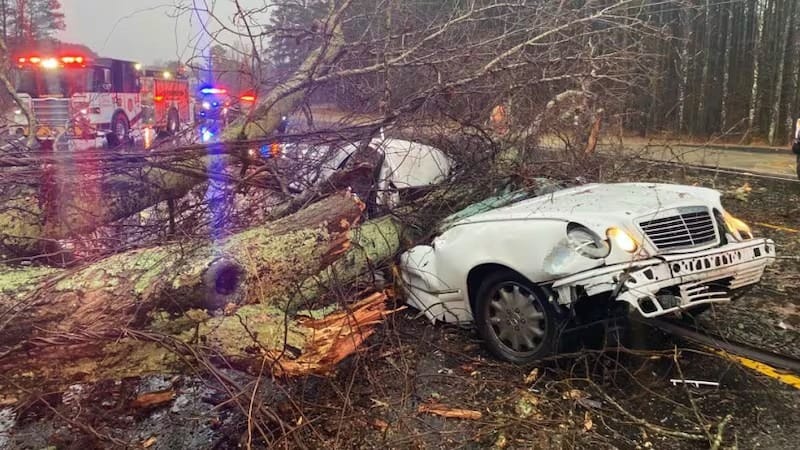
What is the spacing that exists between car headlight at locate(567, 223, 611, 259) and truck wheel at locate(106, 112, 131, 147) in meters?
16.7

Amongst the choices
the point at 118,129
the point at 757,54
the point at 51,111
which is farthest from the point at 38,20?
the point at 757,54

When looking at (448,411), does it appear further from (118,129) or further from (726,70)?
(726,70)

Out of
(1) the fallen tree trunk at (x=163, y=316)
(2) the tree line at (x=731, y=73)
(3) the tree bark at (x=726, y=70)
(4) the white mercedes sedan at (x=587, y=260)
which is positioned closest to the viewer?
(1) the fallen tree trunk at (x=163, y=316)

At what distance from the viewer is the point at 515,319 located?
3582 millimetres

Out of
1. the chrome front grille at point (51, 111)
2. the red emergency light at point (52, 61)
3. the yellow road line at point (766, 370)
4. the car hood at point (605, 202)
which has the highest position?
the red emergency light at point (52, 61)

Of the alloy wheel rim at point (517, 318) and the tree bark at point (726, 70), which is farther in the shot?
the tree bark at point (726, 70)

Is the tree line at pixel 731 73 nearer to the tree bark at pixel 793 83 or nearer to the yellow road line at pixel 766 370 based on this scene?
the tree bark at pixel 793 83

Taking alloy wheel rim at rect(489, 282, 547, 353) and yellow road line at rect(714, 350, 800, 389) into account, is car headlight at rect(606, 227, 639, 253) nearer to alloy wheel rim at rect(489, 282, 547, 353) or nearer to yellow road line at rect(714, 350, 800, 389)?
alloy wheel rim at rect(489, 282, 547, 353)

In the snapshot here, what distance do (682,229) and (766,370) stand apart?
932mm

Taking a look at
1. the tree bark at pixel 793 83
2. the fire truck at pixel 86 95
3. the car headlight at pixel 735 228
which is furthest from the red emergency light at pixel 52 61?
the tree bark at pixel 793 83

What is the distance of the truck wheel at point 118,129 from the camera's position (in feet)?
58.0

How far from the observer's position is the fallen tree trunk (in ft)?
10.1

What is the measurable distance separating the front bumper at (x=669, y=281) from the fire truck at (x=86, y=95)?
39.1 feet

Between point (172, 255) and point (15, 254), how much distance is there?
185cm
